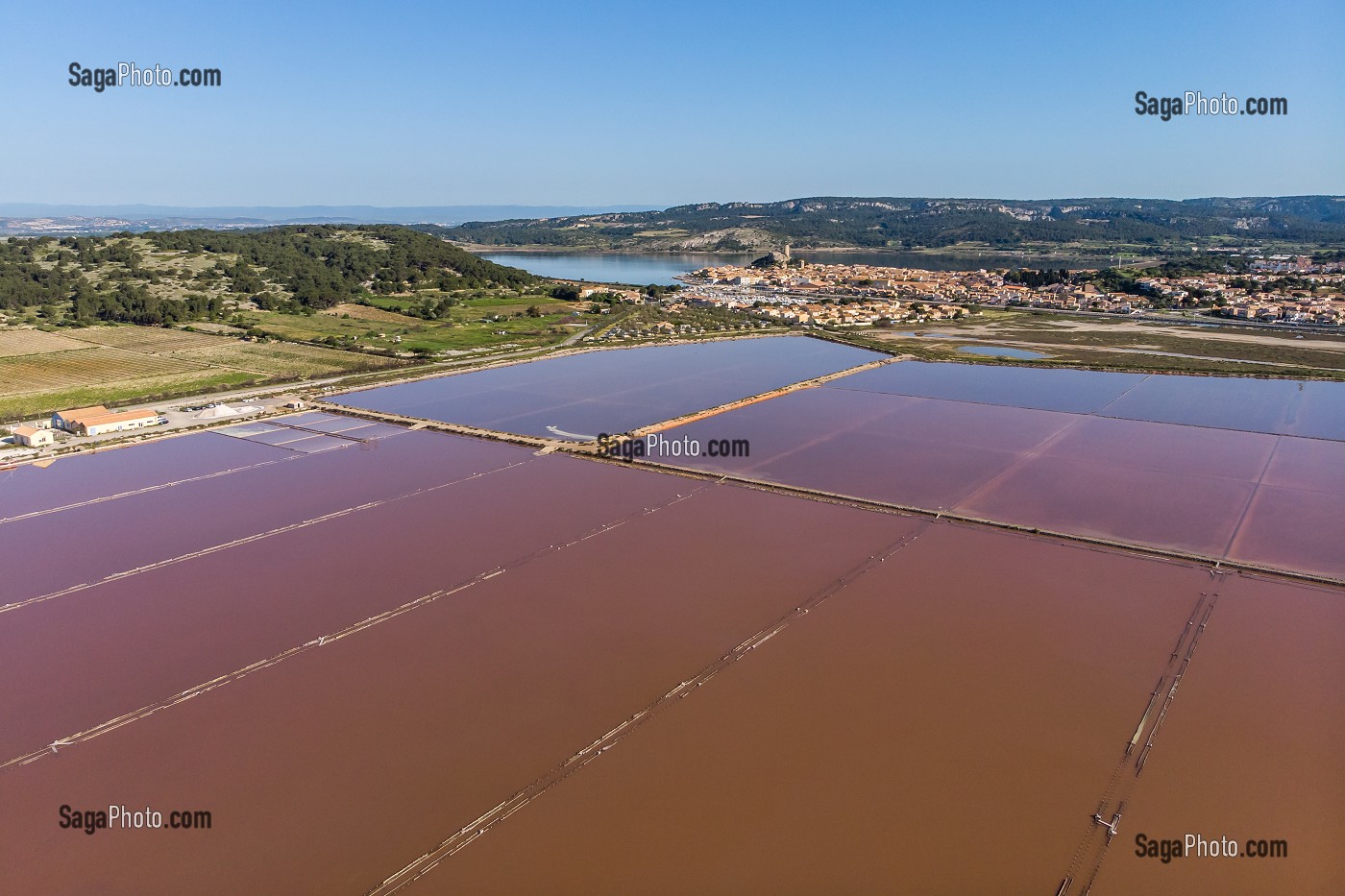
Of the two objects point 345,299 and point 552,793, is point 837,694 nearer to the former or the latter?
point 552,793

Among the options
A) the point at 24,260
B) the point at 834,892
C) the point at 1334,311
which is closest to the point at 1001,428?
the point at 834,892

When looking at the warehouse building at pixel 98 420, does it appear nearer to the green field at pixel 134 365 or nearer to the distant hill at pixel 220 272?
the green field at pixel 134 365

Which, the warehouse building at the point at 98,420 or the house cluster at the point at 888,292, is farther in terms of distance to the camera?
the house cluster at the point at 888,292

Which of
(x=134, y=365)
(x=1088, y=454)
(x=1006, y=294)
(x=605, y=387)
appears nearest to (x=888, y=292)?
(x=1006, y=294)

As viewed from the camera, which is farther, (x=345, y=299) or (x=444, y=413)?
(x=345, y=299)

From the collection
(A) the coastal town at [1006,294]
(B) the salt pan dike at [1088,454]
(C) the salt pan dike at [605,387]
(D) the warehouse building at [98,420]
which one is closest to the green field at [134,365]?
(D) the warehouse building at [98,420]

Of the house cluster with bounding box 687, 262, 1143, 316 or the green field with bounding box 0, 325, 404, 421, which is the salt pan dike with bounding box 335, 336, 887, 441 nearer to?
the green field with bounding box 0, 325, 404, 421

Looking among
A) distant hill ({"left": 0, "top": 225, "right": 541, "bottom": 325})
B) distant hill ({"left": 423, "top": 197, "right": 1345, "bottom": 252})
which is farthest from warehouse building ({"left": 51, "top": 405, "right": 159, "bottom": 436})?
distant hill ({"left": 423, "top": 197, "right": 1345, "bottom": 252})
